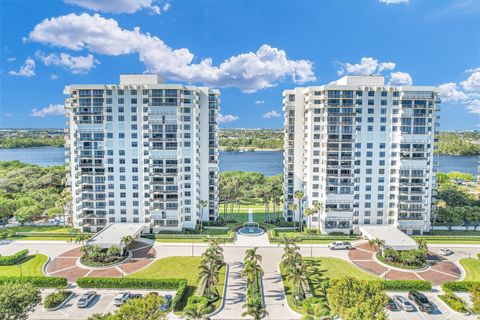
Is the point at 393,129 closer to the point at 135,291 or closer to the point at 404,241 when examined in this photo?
the point at 404,241

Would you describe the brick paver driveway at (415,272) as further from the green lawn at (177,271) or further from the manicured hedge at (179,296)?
the manicured hedge at (179,296)

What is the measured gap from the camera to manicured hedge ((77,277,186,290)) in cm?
4047

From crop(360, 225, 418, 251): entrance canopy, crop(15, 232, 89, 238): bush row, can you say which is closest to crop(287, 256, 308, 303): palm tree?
crop(360, 225, 418, 251): entrance canopy

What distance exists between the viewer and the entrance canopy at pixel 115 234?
167ft

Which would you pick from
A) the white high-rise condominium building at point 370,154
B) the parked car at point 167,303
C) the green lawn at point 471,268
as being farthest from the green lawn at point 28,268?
the green lawn at point 471,268

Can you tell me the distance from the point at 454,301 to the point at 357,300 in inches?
699

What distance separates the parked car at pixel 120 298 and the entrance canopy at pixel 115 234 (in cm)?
1371

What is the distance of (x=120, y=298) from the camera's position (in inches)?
1468

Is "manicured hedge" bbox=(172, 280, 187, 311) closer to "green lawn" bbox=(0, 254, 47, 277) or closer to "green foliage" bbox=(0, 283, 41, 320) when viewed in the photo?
"green foliage" bbox=(0, 283, 41, 320)

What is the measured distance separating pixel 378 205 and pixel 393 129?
16365 mm

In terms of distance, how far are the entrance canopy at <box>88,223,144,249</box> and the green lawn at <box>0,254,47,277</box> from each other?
797cm

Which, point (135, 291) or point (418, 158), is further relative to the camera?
point (418, 158)

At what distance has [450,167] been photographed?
173875mm

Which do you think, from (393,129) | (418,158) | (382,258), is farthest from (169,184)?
(418,158)
